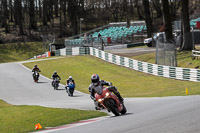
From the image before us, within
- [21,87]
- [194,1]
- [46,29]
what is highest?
[194,1]

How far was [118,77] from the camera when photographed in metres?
34.4

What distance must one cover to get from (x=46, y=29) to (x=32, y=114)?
239ft

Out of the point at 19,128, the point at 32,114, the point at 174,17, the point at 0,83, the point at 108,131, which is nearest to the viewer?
the point at 108,131

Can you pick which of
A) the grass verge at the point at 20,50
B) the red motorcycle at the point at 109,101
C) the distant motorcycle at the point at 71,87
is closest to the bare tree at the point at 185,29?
the distant motorcycle at the point at 71,87

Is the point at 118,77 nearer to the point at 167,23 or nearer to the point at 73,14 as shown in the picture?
the point at 167,23

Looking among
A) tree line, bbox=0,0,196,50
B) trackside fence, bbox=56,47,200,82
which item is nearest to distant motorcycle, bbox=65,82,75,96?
trackside fence, bbox=56,47,200,82

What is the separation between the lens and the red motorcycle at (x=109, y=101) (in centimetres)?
1268

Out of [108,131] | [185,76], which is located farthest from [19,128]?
[185,76]

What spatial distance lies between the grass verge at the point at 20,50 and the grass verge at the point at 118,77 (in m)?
24.2

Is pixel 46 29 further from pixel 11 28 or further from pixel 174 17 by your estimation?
pixel 174 17

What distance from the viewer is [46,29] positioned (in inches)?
3415

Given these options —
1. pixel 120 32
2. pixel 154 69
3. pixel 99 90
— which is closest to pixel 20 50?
pixel 120 32

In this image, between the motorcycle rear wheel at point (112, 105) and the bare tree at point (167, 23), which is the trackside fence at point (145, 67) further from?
the motorcycle rear wheel at point (112, 105)

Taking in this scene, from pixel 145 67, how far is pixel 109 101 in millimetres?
22774
